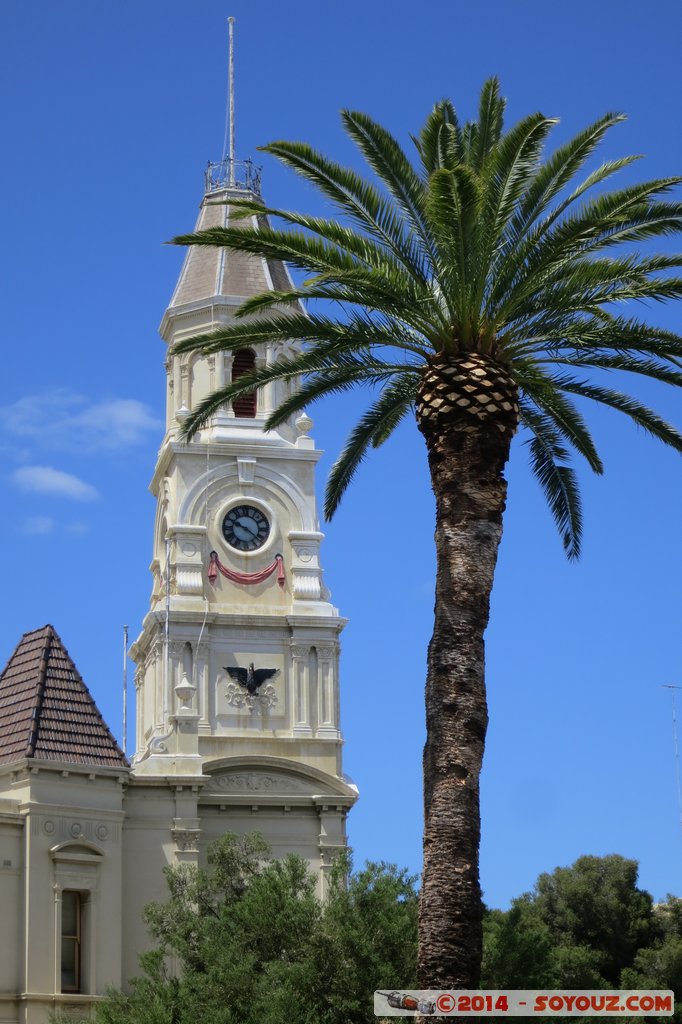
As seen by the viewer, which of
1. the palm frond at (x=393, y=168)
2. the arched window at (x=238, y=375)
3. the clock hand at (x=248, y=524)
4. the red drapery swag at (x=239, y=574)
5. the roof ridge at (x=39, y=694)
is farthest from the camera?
the arched window at (x=238, y=375)

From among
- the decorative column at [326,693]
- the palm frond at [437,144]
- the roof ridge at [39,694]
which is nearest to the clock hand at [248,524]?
the decorative column at [326,693]

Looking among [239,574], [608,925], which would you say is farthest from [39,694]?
[608,925]

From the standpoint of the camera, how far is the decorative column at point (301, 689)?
60.2m

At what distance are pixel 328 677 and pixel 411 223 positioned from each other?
32523mm

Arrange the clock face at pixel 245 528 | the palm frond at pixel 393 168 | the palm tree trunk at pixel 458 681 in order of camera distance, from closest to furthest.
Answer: the palm tree trunk at pixel 458 681
the palm frond at pixel 393 168
the clock face at pixel 245 528

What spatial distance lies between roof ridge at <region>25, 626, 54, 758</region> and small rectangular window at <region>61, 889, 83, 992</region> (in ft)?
11.7

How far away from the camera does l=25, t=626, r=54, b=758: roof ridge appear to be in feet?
148

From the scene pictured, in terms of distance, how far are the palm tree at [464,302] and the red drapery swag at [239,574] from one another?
3119 centimetres

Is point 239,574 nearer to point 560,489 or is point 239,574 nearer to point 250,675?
point 250,675

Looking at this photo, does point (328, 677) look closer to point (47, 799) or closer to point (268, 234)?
point (47, 799)

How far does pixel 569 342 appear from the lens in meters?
29.8

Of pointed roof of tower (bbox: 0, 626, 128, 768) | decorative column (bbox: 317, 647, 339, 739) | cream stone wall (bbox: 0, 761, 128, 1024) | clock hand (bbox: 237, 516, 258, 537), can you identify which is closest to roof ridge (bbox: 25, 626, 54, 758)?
pointed roof of tower (bbox: 0, 626, 128, 768)

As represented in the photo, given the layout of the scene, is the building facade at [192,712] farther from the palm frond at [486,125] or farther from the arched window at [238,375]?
the palm frond at [486,125]

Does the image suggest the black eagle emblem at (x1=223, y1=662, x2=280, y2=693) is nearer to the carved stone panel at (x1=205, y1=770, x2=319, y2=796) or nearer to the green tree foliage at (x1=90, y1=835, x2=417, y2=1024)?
the carved stone panel at (x1=205, y1=770, x2=319, y2=796)
